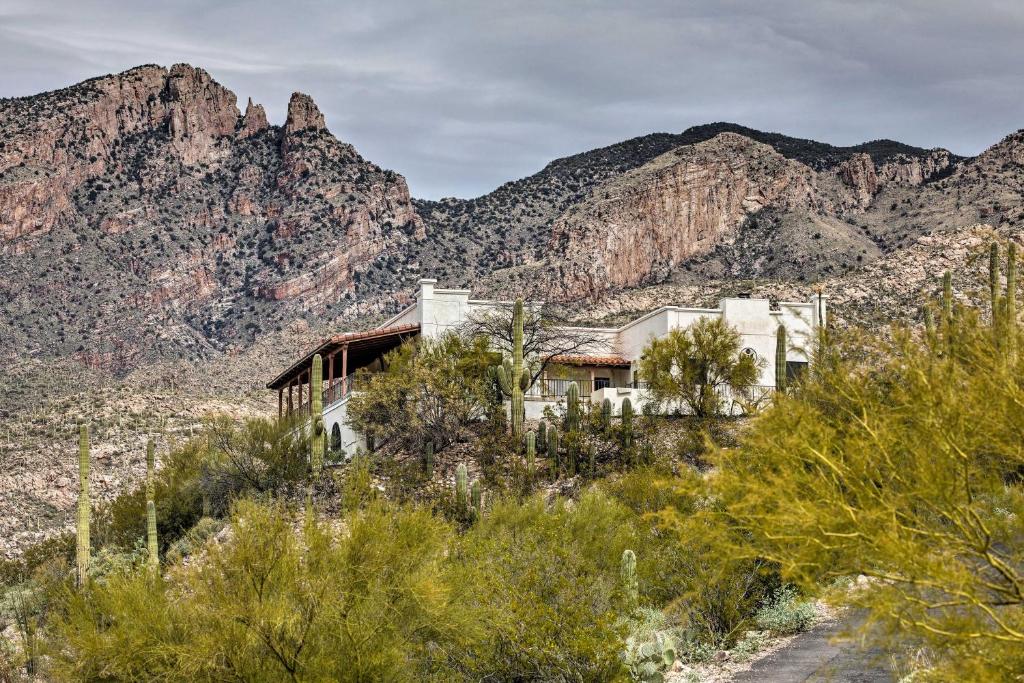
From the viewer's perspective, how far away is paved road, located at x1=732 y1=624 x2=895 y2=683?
16672 millimetres

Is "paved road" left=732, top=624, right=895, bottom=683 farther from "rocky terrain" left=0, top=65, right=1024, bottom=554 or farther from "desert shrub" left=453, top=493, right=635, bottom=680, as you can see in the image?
"rocky terrain" left=0, top=65, right=1024, bottom=554

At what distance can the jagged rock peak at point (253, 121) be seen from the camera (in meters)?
120

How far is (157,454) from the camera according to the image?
58.4m

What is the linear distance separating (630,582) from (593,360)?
25.2 m

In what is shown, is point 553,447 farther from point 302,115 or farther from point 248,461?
point 302,115

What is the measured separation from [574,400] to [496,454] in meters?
2.61

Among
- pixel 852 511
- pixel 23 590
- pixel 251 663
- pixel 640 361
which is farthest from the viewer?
A: pixel 640 361

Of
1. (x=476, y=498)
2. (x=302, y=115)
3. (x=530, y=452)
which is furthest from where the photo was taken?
(x=302, y=115)

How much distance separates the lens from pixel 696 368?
41.9 m

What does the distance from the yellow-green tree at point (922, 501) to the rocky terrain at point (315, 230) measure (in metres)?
58.1

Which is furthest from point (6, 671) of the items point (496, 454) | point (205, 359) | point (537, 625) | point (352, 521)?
point (205, 359)

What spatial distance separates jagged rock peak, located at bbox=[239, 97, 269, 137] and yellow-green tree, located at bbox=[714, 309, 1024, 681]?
112287mm

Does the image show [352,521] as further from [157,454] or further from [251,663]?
[157,454]

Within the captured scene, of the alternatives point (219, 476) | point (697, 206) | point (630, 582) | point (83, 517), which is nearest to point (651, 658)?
point (630, 582)
